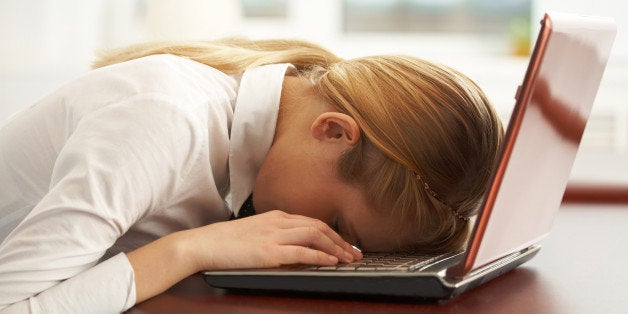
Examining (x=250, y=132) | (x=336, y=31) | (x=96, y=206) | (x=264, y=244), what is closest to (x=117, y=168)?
(x=96, y=206)

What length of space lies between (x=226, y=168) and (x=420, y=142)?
0.27 meters

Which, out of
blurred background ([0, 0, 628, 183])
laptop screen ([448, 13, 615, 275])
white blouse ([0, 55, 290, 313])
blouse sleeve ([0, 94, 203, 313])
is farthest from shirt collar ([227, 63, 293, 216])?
blurred background ([0, 0, 628, 183])

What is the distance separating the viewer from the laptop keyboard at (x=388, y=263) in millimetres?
783

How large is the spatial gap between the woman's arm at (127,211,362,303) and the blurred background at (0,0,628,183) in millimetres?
2402

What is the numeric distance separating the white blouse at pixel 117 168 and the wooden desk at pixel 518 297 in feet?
0.23

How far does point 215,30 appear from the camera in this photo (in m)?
3.54

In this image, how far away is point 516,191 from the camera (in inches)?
30.0

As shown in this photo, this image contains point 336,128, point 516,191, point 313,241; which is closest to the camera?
point 516,191

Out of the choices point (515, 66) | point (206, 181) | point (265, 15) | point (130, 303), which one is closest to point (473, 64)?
point (515, 66)

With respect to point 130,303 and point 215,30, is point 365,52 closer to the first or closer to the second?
point 215,30

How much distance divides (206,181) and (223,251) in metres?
0.18

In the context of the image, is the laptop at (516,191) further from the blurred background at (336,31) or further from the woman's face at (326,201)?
the blurred background at (336,31)

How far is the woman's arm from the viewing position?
2.69ft

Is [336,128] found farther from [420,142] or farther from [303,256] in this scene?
[303,256]
